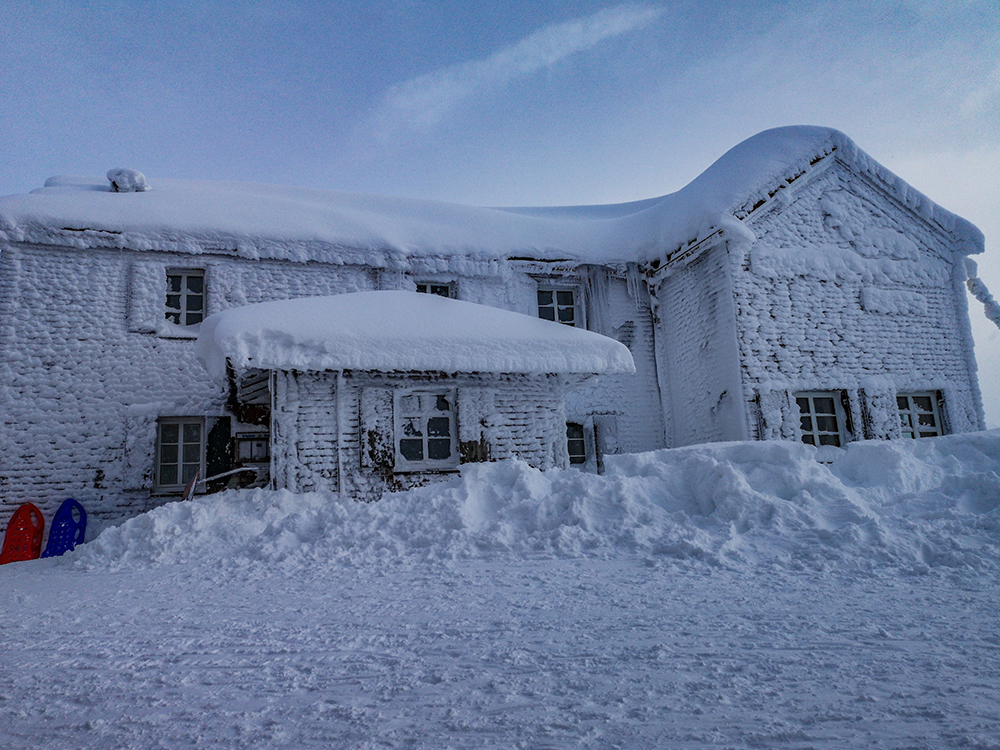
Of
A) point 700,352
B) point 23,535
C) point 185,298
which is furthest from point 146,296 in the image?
point 700,352

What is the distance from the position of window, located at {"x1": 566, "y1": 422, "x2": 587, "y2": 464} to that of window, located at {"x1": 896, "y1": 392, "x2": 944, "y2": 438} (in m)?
5.86

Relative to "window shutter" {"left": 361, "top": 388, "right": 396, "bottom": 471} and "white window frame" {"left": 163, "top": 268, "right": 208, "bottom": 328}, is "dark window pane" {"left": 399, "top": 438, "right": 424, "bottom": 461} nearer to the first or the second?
"window shutter" {"left": 361, "top": 388, "right": 396, "bottom": 471}

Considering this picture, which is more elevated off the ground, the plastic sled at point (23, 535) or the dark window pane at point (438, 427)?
the dark window pane at point (438, 427)

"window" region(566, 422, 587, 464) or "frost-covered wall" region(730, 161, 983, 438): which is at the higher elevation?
"frost-covered wall" region(730, 161, 983, 438)

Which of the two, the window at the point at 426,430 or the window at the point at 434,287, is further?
the window at the point at 434,287

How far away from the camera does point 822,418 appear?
10.7 m

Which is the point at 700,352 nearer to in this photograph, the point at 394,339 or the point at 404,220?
the point at 394,339

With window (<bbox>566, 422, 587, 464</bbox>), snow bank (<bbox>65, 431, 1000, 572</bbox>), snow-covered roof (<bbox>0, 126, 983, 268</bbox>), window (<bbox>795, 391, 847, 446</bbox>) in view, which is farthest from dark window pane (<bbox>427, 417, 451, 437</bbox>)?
window (<bbox>795, 391, 847, 446</bbox>)

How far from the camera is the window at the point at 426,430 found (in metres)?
8.60

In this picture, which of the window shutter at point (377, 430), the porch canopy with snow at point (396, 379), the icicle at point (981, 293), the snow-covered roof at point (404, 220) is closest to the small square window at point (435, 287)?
the snow-covered roof at point (404, 220)

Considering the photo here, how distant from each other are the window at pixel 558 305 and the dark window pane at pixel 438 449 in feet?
15.0

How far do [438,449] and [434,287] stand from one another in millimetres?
4379

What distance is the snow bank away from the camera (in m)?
4.55

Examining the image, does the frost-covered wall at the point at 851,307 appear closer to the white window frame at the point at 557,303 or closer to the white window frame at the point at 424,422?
the white window frame at the point at 557,303
